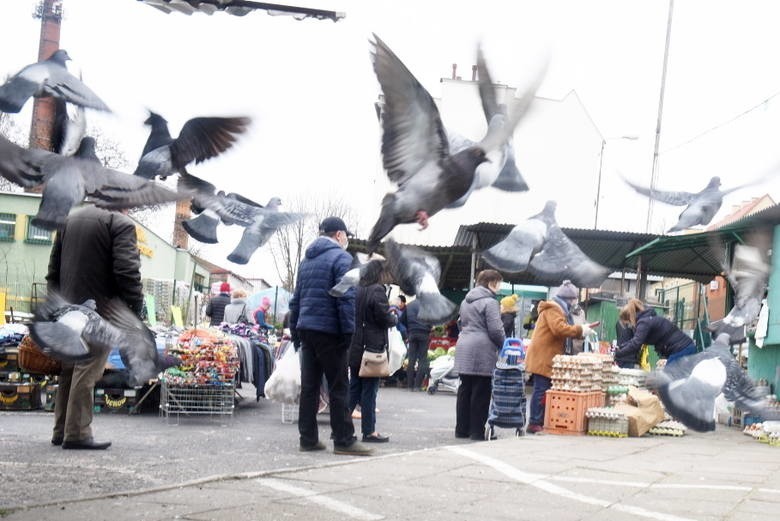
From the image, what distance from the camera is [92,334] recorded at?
2520mm

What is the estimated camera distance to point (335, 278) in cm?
571

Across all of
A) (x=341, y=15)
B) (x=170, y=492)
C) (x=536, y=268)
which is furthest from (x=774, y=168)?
(x=170, y=492)

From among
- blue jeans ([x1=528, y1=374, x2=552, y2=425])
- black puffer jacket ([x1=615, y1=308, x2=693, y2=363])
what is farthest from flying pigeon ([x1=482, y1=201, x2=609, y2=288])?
blue jeans ([x1=528, y1=374, x2=552, y2=425])

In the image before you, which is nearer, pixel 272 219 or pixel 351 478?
pixel 272 219

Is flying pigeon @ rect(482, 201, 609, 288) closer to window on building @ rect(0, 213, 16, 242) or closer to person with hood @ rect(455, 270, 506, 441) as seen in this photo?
window on building @ rect(0, 213, 16, 242)

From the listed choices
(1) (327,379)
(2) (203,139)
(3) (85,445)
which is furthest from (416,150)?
(3) (85,445)

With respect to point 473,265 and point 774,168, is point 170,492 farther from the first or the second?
point 774,168

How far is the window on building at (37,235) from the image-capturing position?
7.39ft

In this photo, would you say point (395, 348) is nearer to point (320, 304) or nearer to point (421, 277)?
point (320, 304)

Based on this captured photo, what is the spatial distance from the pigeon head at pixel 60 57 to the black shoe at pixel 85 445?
16.3 ft

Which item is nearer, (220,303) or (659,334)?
(220,303)

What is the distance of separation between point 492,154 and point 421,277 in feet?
1.16

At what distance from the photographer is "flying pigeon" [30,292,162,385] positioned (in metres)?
2.50

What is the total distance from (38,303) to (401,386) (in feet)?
45.3
